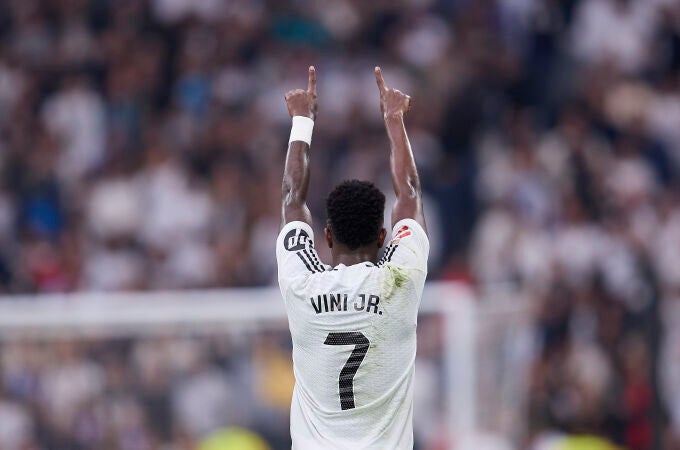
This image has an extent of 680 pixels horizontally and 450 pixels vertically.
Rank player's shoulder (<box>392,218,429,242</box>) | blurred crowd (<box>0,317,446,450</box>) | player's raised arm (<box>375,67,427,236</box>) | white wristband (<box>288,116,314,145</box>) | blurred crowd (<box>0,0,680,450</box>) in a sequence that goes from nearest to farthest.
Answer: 1. player's shoulder (<box>392,218,429,242</box>)
2. player's raised arm (<box>375,67,427,236</box>)
3. white wristband (<box>288,116,314,145</box>)
4. blurred crowd (<box>0,317,446,450</box>)
5. blurred crowd (<box>0,0,680,450</box>)

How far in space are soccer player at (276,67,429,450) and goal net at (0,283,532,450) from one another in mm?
5283

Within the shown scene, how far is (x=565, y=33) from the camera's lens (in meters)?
18.0

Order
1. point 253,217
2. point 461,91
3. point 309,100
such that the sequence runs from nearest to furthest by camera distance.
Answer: point 309,100 < point 253,217 < point 461,91

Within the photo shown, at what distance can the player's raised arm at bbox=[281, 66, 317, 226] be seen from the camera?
6.48 meters

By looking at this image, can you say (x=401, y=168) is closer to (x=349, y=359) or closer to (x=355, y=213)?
(x=355, y=213)

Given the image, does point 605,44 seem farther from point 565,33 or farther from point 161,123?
point 161,123

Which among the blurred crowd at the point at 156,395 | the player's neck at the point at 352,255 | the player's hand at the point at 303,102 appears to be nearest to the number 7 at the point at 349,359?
the player's neck at the point at 352,255

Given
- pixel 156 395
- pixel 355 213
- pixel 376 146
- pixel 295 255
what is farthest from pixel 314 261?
pixel 376 146

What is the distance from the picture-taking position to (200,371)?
11.8 metres

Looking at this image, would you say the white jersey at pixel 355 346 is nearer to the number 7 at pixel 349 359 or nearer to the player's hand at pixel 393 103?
the number 7 at pixel 349 359

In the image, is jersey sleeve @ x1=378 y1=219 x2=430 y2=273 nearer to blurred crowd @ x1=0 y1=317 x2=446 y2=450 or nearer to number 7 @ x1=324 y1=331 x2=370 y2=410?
number 7 @ x1=324 y1=331 x2=370 y2=410

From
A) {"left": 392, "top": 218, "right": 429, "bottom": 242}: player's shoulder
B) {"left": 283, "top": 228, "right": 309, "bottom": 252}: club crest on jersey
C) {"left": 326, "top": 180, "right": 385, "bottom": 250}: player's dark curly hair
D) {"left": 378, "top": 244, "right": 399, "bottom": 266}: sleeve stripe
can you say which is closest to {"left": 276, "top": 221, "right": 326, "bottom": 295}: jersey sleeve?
{"left": 283, "top": 228, "right": 309, "bottom": 252}: club crest on jersey

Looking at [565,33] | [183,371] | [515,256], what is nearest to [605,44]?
[565,33]

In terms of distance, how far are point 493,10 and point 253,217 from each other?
4.51m
